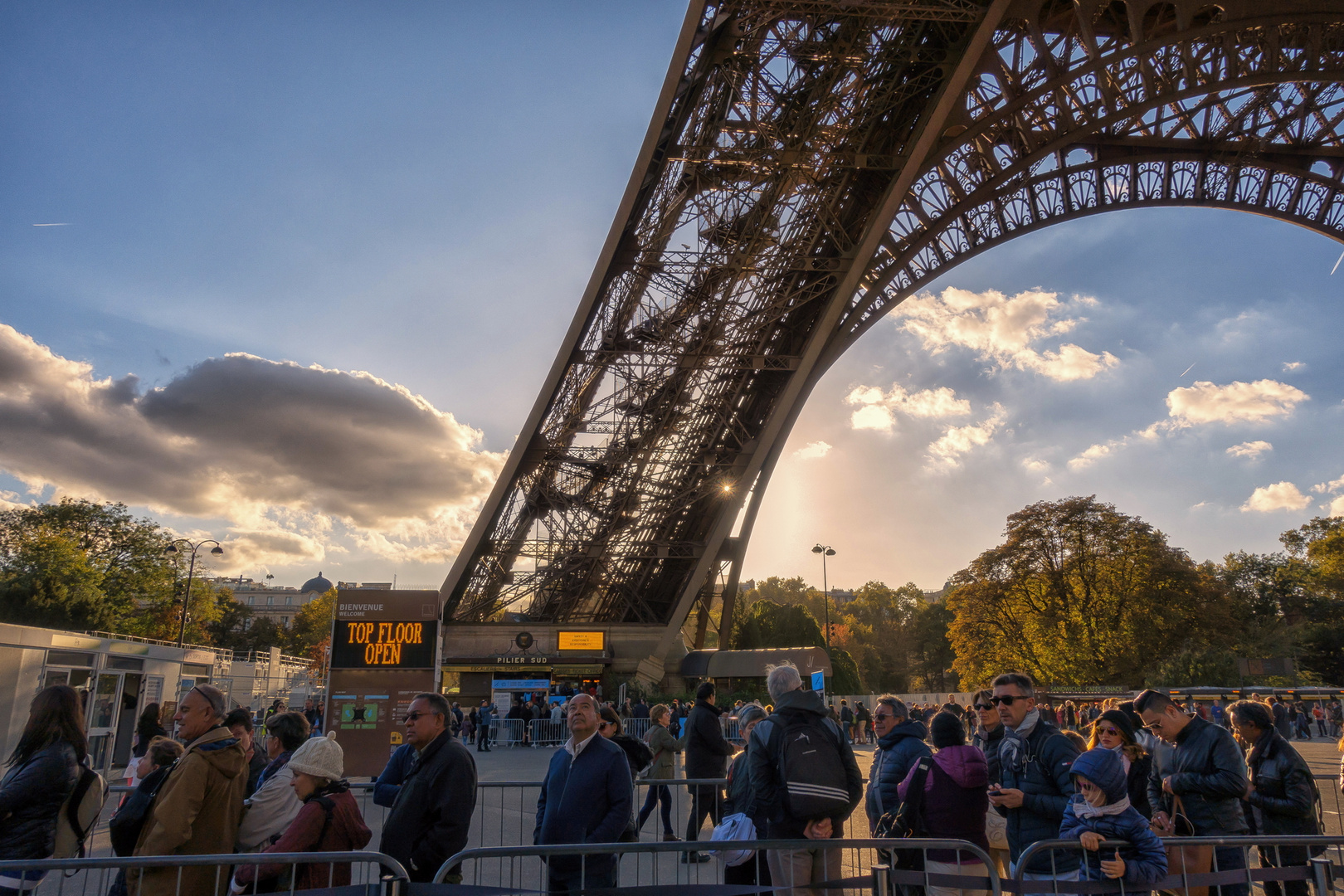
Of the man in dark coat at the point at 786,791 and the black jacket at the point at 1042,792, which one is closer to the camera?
the man in dark coat at the point at 786,791

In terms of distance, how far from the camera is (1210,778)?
5.06m

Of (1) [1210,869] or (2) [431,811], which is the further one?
(1) [1210,869]

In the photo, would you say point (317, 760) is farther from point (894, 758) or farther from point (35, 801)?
point (894, 758)

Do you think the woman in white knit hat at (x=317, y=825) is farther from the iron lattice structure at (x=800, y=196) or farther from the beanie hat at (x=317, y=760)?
the iron lattice structure at (x=800, y=196)

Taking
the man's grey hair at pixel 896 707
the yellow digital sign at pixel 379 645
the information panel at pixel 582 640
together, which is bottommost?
the man's grey hair at pixel 896 707

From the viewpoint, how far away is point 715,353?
2416 centimetres

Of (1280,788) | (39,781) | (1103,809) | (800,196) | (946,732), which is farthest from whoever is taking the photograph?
(800,196)

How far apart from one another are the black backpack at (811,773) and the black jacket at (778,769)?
0.04 m

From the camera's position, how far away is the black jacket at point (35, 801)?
4.48 m

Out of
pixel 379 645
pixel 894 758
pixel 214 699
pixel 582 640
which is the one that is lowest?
pixel 894 758

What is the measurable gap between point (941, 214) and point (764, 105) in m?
7.89

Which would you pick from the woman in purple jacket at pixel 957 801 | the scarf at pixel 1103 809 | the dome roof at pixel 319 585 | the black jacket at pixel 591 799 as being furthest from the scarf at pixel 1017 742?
the dome roof at pixel 319 585

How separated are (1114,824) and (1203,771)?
1.46m

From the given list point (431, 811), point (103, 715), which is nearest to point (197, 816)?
point (431, 811)
